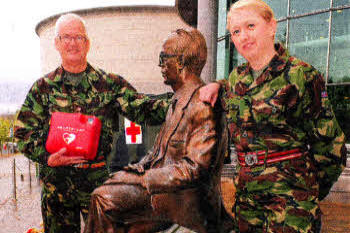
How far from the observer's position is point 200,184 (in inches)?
51.3

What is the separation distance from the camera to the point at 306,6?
233 inches

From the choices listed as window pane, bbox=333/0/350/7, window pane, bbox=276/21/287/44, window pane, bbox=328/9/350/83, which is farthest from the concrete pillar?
window pane, bbox=333/0/350/7

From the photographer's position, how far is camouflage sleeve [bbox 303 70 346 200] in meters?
1.24

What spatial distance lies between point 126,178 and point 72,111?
2.34 ft

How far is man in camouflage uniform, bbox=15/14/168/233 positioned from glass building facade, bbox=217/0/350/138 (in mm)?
4707

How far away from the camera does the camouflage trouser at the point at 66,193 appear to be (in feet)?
6.00

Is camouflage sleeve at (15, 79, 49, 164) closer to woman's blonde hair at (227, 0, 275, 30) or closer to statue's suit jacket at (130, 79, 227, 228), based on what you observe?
statue's suit jacket at (130, 79, 227, 228)

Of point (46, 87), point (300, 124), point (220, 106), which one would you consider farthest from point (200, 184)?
point (46, 87)

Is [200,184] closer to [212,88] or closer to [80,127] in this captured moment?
[212,88]

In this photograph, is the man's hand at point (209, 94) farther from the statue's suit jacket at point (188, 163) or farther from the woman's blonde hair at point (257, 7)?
the woman's blonde hair at point (257, 7)

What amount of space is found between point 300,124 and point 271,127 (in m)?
0.13

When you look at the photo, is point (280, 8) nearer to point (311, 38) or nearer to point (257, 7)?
point (311, 38)

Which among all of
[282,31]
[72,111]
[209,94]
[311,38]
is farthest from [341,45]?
[72,111]

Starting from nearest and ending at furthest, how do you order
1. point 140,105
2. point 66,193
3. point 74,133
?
point 74,133, point 140,105, point 66,193
